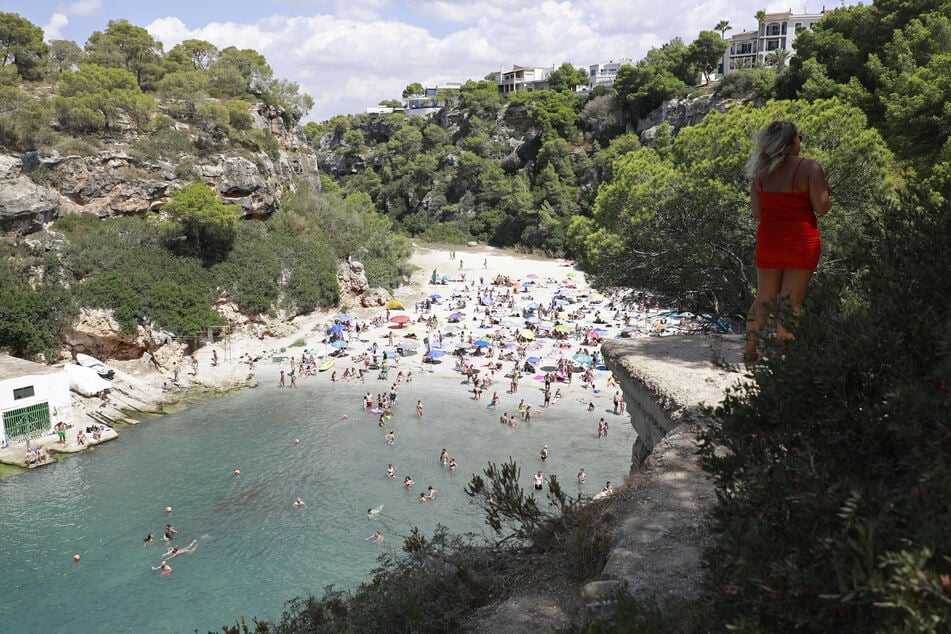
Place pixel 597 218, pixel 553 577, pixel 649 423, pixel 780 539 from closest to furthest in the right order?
pixel 780 539 < pixel 553 577 < pixel 649 423 < pixel 597 218

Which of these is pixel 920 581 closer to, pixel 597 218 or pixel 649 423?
pixel 649 423

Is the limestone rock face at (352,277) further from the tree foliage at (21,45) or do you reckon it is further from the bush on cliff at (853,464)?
the bush on cliff at (853,464)

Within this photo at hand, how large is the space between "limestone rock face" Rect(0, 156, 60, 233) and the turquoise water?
11480 mm

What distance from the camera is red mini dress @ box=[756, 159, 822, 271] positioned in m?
4.43

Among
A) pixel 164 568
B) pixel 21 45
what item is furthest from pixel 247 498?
pixel 21 45

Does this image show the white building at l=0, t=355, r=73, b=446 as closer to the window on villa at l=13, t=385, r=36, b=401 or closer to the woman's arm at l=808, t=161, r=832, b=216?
the window on villa at l=13, t=385, r=36, b=401

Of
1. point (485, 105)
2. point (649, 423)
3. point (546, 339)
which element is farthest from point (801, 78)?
point (485, 105)

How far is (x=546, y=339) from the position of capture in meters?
32.6

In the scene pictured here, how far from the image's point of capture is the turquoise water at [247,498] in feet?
46.8

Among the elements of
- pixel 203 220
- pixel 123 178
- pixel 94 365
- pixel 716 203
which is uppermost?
pixel 123 178

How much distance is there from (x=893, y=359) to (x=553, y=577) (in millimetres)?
3150

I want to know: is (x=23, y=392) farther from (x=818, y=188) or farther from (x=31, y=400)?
(x=818, y=188)

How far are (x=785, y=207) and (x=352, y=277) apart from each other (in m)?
35.8

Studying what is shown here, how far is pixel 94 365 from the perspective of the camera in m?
24.9
